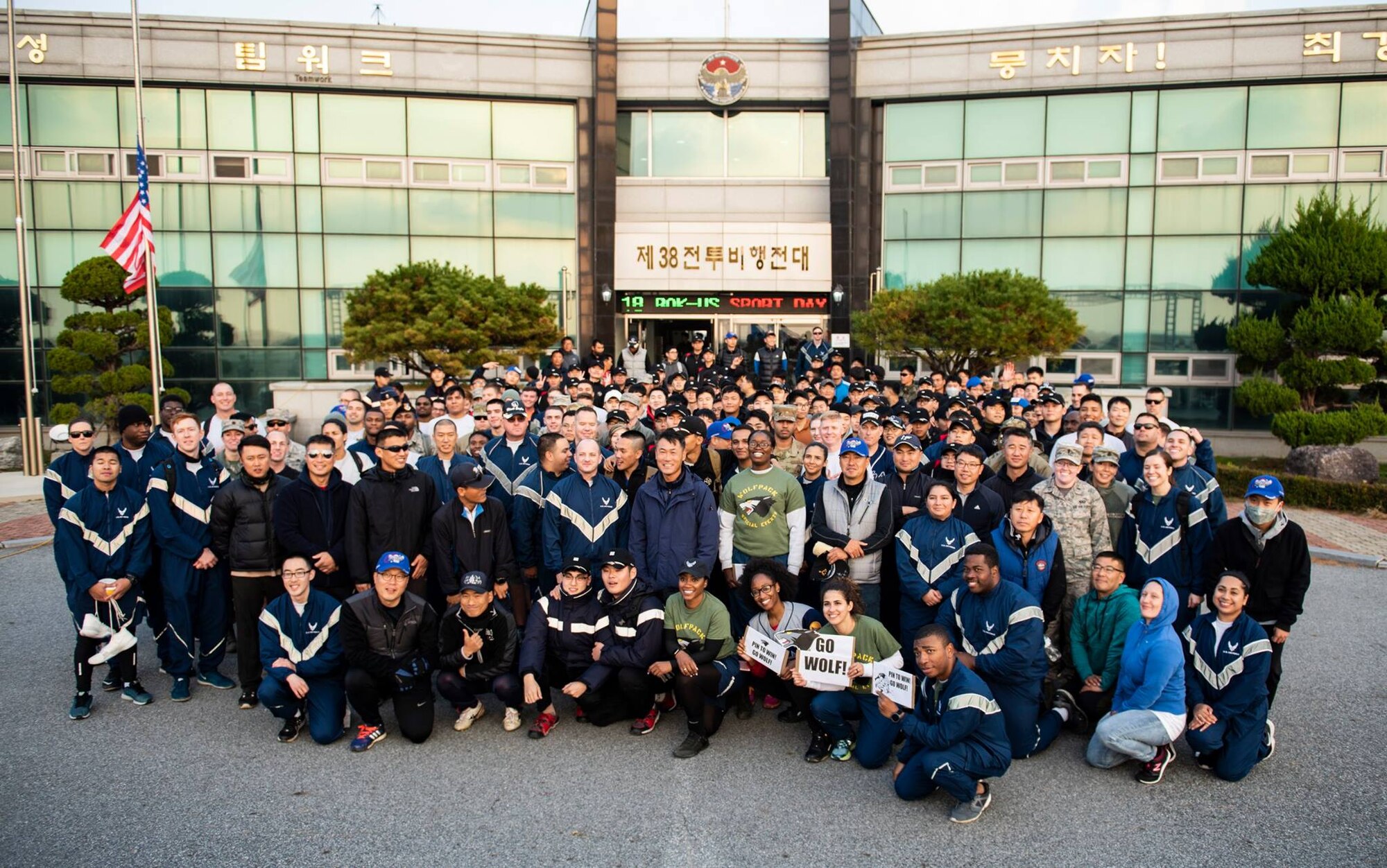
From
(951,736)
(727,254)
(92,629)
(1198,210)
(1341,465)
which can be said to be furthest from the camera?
(727,254)

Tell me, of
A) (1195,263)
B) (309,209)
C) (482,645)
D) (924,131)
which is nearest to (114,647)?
(482,645)

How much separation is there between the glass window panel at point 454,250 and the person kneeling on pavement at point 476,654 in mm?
19611

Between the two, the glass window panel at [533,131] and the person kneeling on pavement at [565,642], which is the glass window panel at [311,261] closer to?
the glass window panel at [533,131]

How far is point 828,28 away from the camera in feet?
77.6

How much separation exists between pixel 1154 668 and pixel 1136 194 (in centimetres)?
2119

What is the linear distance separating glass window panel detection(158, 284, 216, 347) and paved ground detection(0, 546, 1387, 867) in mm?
20100

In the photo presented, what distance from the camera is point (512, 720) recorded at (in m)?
6.28

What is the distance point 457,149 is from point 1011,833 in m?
23.5

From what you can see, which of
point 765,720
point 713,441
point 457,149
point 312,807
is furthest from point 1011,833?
point 457,149

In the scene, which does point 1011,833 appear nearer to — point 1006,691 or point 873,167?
point 1006,691

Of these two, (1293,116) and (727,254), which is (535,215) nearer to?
(727,254)

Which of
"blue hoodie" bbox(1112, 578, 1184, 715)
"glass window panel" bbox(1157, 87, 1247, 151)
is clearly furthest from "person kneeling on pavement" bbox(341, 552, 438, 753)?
"glass window panel" bbox(1157, 87, 1247, 151)

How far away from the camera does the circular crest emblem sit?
24.2 meters

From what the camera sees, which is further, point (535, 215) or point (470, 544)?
point (535, 215)
